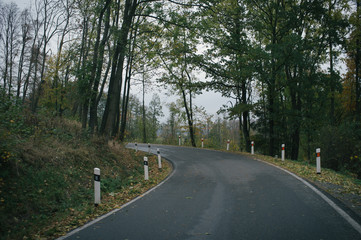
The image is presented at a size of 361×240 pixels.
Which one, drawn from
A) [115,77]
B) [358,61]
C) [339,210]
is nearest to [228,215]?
[339,210]

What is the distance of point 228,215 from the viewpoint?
562 cm

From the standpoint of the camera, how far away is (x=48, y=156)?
832 cm

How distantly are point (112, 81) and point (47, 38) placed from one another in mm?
15061

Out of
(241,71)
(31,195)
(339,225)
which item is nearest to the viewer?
(339,225)

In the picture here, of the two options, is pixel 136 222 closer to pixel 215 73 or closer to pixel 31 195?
pixel 31 195

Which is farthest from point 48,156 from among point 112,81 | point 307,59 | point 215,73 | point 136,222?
point 307,59

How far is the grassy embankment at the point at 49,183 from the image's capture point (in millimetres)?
5477

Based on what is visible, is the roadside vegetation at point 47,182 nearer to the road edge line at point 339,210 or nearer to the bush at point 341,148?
the road edge line at point 339,210

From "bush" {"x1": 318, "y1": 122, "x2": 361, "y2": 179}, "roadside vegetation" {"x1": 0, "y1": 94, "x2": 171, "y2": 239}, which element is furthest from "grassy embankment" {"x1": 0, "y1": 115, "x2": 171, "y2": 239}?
"bush" {"x1": 318, "y1": 122, "x2": 361, "y2": 179}

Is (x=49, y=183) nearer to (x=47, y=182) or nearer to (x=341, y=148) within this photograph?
(x=47, y=182)

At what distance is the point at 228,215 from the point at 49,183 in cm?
495

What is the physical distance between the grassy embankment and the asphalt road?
881 mm

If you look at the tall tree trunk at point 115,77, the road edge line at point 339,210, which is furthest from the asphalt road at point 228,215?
the tall tree trunk at point 115,77

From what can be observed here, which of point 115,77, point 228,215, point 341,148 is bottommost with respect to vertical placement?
point 228,215
